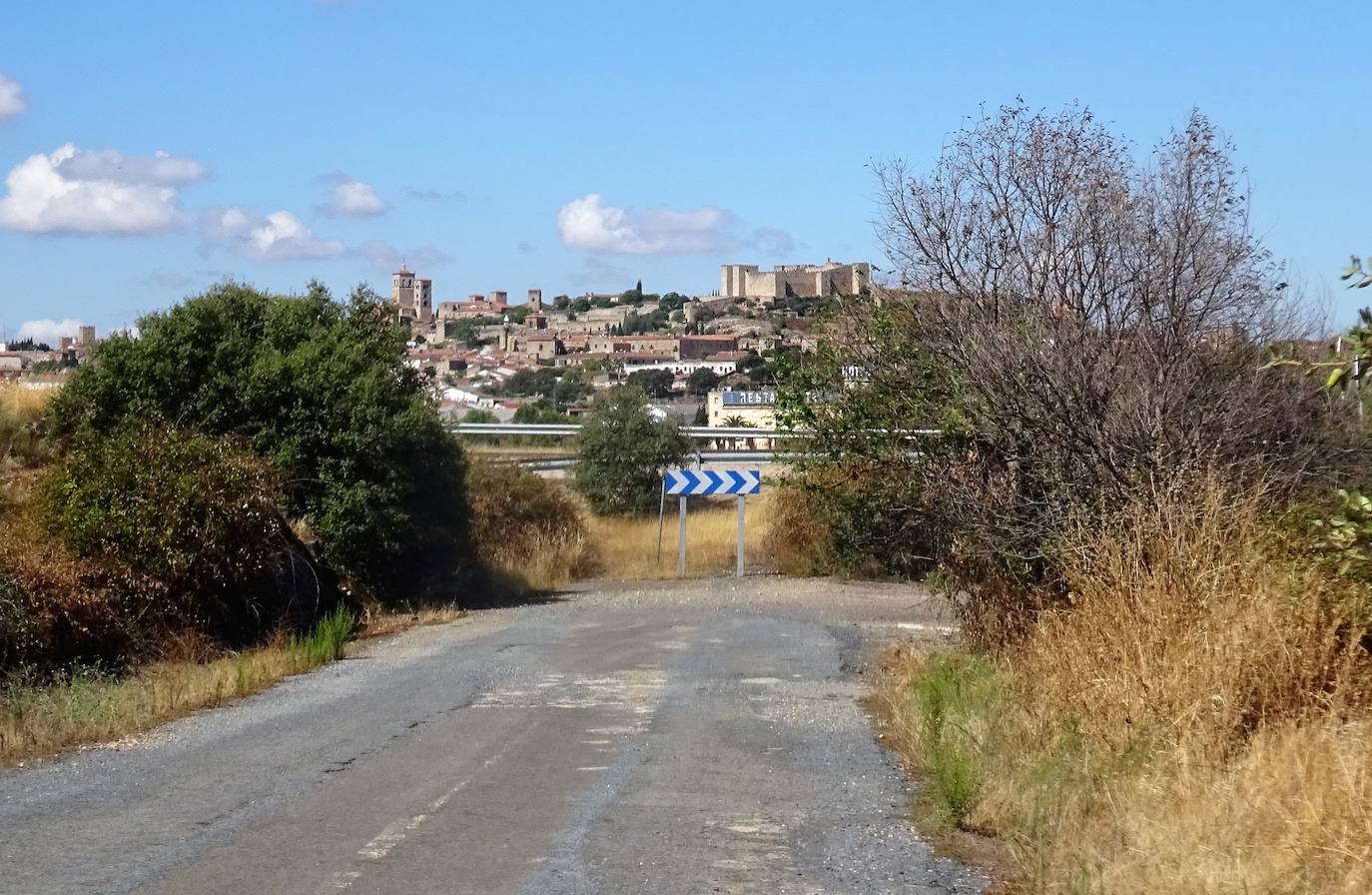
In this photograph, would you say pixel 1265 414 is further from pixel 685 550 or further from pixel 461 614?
pixel 685 550

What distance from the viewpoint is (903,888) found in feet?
23.4

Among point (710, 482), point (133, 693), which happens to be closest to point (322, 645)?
point (133, 693)

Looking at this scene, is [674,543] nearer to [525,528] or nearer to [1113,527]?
[525,528]

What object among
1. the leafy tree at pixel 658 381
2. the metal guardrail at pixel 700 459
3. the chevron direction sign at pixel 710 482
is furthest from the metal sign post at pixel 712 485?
the leafy tree at pixel 658 381

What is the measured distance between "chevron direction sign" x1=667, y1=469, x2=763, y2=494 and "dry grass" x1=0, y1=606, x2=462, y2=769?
1424 centimetres

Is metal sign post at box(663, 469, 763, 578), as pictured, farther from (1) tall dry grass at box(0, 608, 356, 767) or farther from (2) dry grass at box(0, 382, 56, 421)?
(1) tall dry grass at box(0, 608, 356, 767)

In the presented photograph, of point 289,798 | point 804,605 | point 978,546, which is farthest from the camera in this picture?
point 804,605

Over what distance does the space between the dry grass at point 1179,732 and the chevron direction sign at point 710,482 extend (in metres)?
21.2

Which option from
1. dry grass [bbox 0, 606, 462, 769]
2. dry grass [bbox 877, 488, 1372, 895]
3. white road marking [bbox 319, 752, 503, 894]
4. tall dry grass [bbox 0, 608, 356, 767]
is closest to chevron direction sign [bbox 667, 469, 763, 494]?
dry grass [bbox 0, 606, 462, 769]

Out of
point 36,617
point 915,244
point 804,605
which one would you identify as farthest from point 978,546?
point 804,605

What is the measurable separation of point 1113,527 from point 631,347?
132 metres

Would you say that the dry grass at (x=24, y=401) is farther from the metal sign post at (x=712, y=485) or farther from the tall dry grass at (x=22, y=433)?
the metal sign post at (x=712, y=485)

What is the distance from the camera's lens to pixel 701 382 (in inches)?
3189

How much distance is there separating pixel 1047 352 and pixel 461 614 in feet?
45.9
